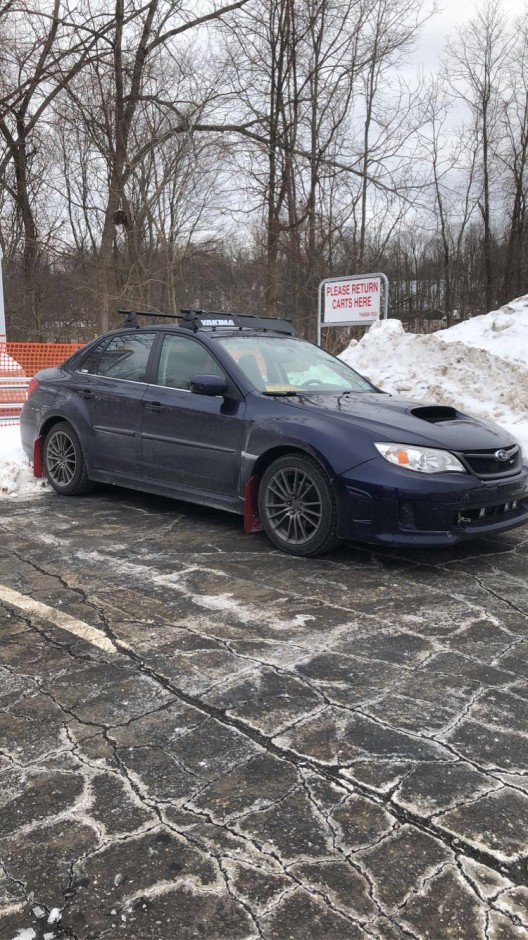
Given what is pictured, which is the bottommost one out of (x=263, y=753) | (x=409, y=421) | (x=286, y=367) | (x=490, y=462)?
(x=263, y=753)

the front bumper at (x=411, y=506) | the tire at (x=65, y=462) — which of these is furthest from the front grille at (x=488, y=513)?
the tire at (x=65, y=462)

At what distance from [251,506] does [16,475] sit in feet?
10.5

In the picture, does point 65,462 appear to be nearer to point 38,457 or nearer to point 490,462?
point 38,457

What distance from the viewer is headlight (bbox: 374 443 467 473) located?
15.1ft

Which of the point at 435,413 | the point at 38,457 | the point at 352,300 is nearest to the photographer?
the point at 435,413

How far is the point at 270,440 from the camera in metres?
5.12

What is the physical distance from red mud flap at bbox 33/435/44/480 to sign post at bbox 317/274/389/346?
22.4ft

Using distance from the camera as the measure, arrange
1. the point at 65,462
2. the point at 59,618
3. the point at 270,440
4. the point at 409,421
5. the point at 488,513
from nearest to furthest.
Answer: the point at 59,618
the point at 488,513
the point at 409,421
the point at 270,440
the point at 65,462

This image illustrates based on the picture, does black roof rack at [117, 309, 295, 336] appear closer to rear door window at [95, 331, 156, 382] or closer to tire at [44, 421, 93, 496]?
rear door window at [95, 331, 156, 382]

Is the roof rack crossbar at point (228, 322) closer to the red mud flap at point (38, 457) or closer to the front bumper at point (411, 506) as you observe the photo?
the red mud flap at point (38, 457)

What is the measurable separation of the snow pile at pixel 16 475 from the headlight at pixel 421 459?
12.6 ft

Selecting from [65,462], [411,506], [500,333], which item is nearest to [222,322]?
[65,462]

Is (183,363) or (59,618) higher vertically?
(183,363)

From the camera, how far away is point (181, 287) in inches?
854
